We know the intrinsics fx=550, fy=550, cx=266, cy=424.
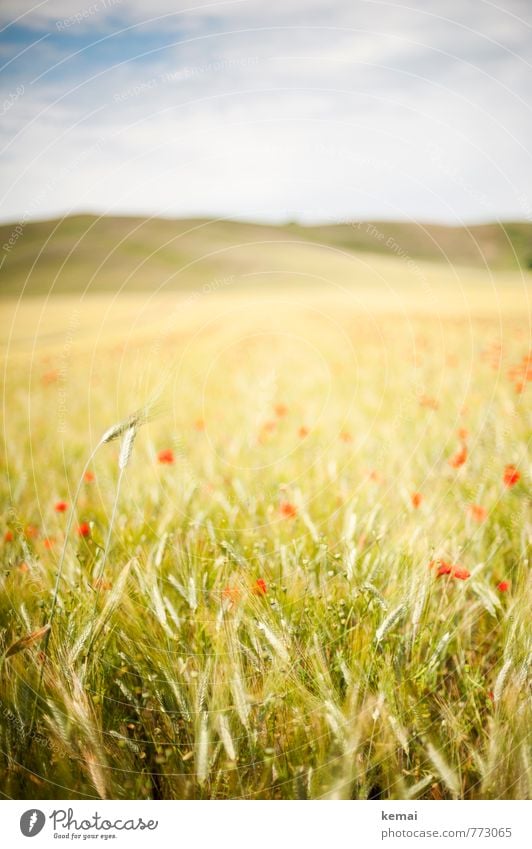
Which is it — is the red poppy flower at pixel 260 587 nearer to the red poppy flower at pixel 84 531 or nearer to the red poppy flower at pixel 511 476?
the red poppy flower at pixel 84 531

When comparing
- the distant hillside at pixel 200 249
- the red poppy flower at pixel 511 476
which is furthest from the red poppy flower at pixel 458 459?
the distant hillside at pixel 200 249

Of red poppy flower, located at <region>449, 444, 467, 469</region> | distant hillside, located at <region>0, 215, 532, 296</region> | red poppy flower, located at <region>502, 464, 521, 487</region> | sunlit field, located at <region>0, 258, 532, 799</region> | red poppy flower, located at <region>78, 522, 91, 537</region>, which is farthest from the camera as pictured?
distant hillside, located at <region>0, 215, 532, 296</region>

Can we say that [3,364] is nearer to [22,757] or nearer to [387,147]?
[22,757]

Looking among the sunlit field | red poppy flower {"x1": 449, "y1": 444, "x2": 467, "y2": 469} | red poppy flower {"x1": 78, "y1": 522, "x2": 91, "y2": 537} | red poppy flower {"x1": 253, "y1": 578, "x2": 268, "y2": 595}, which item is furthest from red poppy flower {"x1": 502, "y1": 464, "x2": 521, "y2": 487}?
red poppy flower {"x1": 78, "y1": 522, "x2": 91, "y2": 537}

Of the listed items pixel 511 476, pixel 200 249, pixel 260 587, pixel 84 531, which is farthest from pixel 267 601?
pixel 200 249

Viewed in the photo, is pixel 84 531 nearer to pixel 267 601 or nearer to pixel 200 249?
pixel 267 601

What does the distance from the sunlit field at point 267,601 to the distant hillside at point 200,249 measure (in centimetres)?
10

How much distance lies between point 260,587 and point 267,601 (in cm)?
3

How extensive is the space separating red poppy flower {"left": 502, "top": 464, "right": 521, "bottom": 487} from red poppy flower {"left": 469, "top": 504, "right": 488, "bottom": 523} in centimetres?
14

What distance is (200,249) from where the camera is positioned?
2.08 metres

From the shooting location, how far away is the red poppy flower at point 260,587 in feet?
3.65

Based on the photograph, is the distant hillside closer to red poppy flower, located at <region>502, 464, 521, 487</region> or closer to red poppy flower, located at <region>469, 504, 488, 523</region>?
red poppy flower, located at <region>502, 464, 521, 487</region>

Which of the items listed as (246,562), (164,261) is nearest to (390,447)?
(246,562)

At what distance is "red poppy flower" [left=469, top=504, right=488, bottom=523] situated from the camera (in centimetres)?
139
